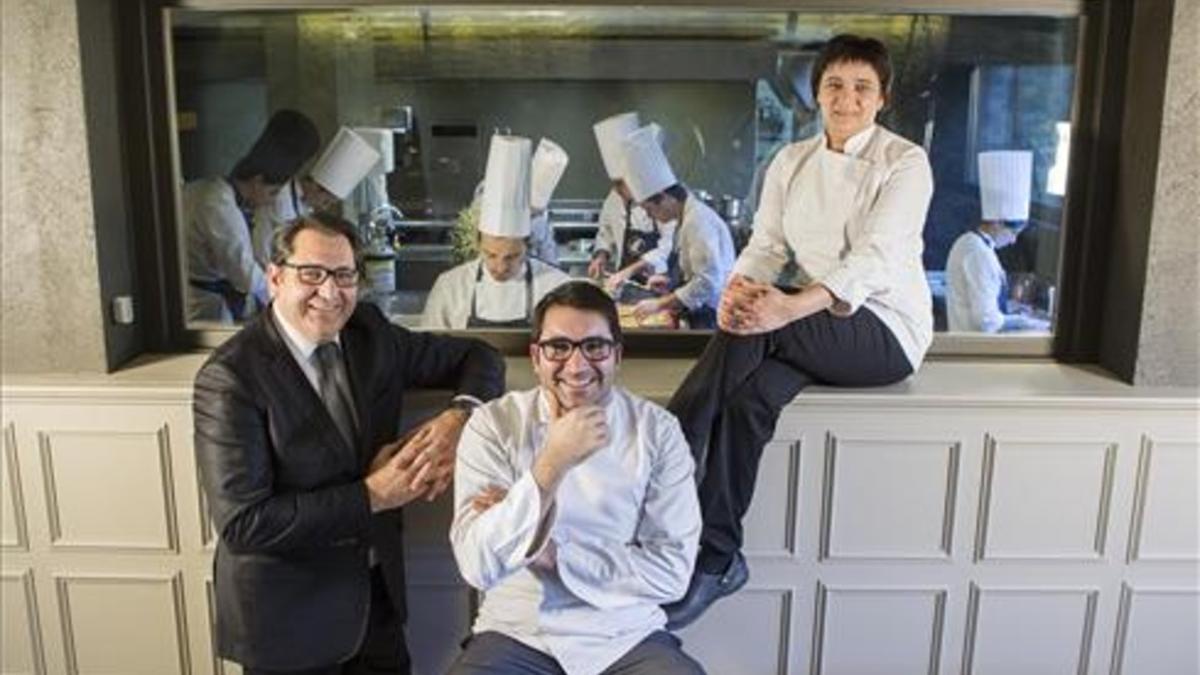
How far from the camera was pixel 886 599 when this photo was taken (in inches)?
94.3

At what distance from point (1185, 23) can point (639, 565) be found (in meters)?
1.70

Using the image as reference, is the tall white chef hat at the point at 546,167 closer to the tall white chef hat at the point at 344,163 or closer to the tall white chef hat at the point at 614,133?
the tall white chef hat at the point at 614,133

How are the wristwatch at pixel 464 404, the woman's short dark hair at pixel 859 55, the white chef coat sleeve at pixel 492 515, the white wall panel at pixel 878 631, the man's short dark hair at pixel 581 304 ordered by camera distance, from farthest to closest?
the white wall panel at pixel 878 631 < the woman's short dark hair at pixel 859 55 < the wristwatch at pixel 464 404 < the man's short dark hair at pixel 581 304 < the white chef coat sleeve at pixel 492 515

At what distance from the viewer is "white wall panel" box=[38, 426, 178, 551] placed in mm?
2293

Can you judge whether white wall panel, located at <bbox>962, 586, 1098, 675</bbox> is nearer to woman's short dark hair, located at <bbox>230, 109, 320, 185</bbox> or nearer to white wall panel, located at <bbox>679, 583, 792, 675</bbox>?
white wall panel, located at <bbox>679, 583, 792, 675</bbox>

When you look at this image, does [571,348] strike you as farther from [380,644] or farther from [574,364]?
[380,644]

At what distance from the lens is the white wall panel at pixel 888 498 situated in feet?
7.57

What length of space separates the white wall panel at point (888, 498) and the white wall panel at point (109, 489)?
4.96ft

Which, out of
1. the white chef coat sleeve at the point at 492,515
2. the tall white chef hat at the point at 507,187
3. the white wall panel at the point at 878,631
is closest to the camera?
the white chef coat sleeve at the point at 492,515

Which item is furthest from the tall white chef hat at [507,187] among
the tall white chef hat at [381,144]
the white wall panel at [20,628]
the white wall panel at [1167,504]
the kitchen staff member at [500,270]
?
the white wall panel at [1167,504]

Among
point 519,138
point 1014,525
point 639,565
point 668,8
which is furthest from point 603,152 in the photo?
point 1014,525

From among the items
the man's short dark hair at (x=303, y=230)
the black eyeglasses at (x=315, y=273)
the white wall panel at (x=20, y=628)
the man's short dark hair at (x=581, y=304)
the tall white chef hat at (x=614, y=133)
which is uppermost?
the tall white chef hat at (x=614, y=133)

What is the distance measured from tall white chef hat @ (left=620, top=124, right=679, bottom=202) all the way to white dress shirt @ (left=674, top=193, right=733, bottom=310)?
0.28 feet

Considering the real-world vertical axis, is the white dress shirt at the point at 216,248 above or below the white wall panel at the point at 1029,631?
above
